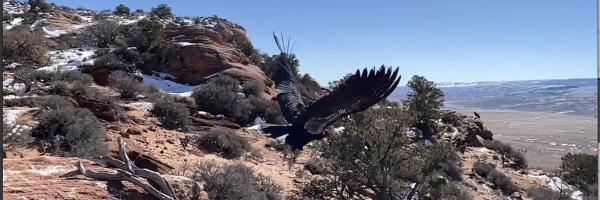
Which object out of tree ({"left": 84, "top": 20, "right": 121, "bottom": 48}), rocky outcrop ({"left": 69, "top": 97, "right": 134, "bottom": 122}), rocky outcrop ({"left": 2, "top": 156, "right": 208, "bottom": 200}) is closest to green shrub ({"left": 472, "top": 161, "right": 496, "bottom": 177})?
rocky outcrop ({"left": 69, "top": 97, "right": 134, "bottom": 122})

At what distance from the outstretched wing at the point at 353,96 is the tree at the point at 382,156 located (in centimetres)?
226

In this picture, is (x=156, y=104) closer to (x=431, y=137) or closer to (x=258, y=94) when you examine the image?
(x=258, y=94)

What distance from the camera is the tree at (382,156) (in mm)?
7816

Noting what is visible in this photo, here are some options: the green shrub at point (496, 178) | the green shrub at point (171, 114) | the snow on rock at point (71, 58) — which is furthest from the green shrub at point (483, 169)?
the snow on rock at point (71, 58)

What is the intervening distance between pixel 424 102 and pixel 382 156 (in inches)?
542

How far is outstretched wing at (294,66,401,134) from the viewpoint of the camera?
18.0 feet

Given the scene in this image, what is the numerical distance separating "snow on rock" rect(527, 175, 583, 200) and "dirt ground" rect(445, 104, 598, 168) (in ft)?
18.4

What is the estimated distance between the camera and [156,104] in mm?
13953

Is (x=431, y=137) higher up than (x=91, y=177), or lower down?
lower down

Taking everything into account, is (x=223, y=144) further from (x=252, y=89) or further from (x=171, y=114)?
(x=252, y=89)

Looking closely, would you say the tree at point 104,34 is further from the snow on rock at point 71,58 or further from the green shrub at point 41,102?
the green shrub at point 41,102

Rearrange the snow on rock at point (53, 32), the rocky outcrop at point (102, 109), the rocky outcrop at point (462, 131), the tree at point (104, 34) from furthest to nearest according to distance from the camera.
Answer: the snow on rock at point (53, 32) < the tree at point (104, 34) < the rocky outcrop at point (462, 131) < the rocky outcrop at point (102, 109)

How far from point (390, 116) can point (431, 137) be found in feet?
39.8

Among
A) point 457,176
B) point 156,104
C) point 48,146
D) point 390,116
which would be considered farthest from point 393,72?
point 156,104
